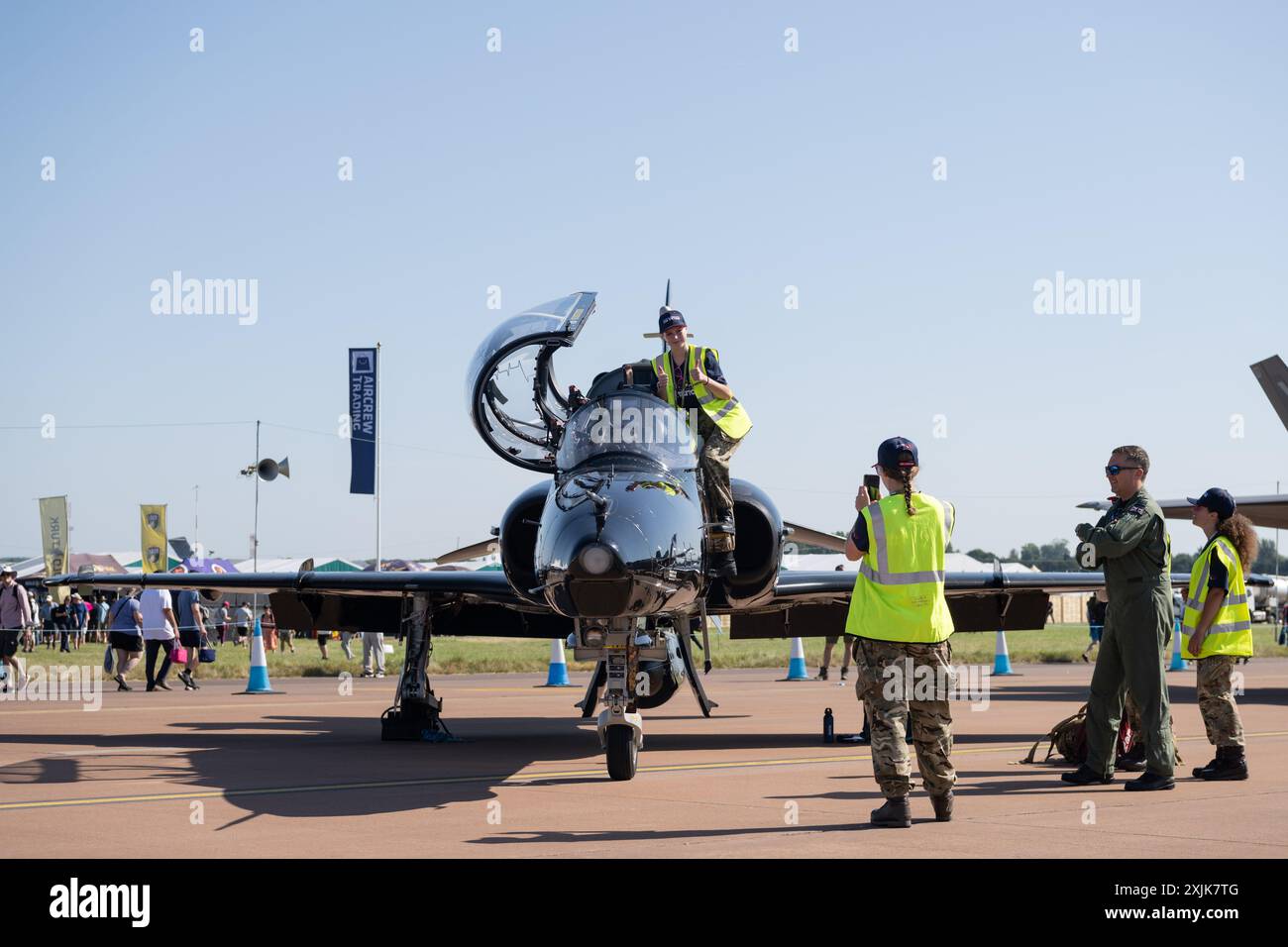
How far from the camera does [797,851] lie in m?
6.79

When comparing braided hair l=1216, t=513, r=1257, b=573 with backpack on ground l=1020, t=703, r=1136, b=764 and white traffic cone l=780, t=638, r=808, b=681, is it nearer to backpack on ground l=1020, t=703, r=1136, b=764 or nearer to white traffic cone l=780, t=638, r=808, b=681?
backpack on ground l=1020, t=703, r=1136, b=764

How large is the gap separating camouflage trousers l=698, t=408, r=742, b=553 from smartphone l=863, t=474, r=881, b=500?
1.85 metres

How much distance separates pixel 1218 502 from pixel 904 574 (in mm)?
3950

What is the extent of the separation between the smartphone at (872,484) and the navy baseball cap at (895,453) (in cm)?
55

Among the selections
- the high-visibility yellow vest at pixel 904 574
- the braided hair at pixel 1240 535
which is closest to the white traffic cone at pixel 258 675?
the braided hair at pixel 1240 535

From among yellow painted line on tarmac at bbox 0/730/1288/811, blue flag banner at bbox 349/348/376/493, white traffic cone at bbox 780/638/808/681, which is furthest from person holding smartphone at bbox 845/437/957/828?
blue flag banner at bbox 349/348/376/493

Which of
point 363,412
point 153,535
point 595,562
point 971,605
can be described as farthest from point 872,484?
point 153,535

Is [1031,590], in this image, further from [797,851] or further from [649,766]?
[797,851]

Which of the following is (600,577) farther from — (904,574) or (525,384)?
(525,384)

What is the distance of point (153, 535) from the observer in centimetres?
4969

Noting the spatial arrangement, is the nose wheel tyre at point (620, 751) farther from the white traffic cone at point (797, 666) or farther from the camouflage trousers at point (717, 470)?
the white traffic cone at point (797, 666)

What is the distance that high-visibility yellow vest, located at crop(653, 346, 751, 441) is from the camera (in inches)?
437
